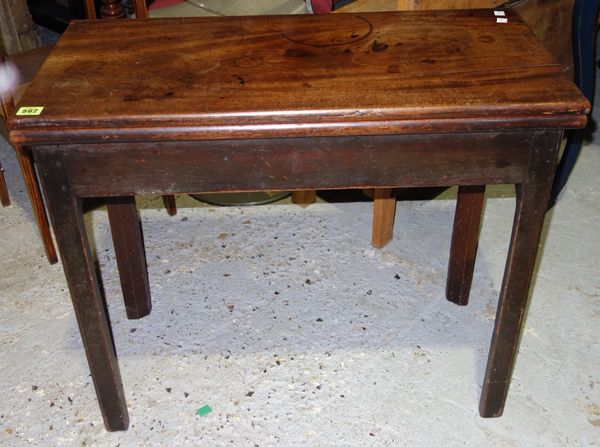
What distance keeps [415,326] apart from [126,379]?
2.52 ft

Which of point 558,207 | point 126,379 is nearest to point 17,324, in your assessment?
point 126,379

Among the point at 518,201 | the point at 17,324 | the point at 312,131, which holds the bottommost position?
the point at 17,324

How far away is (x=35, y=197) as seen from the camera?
2189 mm

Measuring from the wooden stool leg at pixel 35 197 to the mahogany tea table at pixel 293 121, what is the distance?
23.4 inches

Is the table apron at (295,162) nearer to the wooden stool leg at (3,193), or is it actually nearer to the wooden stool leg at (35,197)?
the wooden stool leg at (35,197)

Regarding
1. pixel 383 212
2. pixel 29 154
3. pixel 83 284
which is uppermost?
pixel 83 284

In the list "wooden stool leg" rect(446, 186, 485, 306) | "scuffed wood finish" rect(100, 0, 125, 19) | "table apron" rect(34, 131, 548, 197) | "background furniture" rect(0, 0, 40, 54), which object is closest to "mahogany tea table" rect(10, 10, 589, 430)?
"table apron" rect(34, 131, 548, 197)

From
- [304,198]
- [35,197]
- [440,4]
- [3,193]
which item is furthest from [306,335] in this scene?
[3,193]

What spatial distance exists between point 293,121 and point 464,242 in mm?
821

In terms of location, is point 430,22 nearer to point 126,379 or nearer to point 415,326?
point 415,326

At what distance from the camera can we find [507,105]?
1.34 meters

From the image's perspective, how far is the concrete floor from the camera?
177cm

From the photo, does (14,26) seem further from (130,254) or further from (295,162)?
(295,162)

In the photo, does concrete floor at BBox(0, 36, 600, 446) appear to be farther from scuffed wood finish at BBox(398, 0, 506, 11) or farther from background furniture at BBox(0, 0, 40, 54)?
background furniture at BBox(0, 0, 40, 54)
